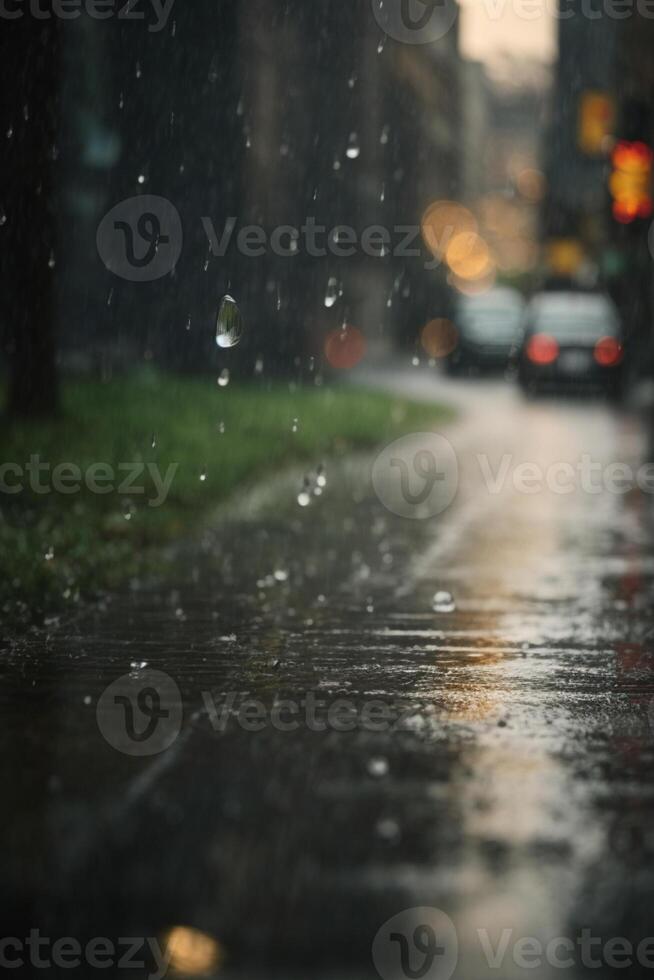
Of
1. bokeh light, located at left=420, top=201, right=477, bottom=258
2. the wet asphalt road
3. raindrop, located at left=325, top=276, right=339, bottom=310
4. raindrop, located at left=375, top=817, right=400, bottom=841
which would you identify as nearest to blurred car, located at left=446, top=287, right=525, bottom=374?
raindrop, located at left=325, top=276, right=339, bottom=310

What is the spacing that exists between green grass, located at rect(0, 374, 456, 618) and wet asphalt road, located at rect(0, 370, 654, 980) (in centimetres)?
57

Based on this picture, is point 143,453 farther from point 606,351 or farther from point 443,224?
point 443,224

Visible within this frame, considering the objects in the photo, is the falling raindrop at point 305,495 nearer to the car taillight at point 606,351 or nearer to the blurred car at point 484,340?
the car taillight at point 606,351

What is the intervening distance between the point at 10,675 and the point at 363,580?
3672 millimetres

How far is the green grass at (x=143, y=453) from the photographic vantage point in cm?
1108

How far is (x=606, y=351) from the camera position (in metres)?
34.0

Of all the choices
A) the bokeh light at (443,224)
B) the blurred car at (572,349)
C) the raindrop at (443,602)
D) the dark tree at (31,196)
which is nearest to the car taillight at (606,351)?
the blurred car at (572,349)

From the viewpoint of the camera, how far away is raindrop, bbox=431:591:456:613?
9.91m

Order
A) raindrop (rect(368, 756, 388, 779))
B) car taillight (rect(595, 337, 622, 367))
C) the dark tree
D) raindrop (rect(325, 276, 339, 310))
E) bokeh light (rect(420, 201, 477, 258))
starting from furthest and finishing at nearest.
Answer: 1. bokeh light (rect(420, 201, 477, 258))
2. raindrop (rect(325, 276, 339, 310))
3. car taillight (rect(595, 337, 622, 367))
4. the dark tree
5. raindrop (rect(368, 756, 388, 779))

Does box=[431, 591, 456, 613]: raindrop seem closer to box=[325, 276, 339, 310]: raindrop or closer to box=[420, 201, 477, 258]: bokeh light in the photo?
box=[325, 276, 339, 310]: raindrop

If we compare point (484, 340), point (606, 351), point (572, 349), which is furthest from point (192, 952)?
point (484, 340)

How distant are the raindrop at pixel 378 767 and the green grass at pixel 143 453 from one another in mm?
3827

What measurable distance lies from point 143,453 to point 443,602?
7632 millimetres

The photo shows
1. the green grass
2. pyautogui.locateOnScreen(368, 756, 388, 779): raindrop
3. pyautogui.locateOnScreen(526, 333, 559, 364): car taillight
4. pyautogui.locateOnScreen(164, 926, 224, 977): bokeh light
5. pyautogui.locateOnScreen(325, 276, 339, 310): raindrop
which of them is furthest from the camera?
pyautogui.locateOnScreen(325, 276, 339, 310): raindrop
